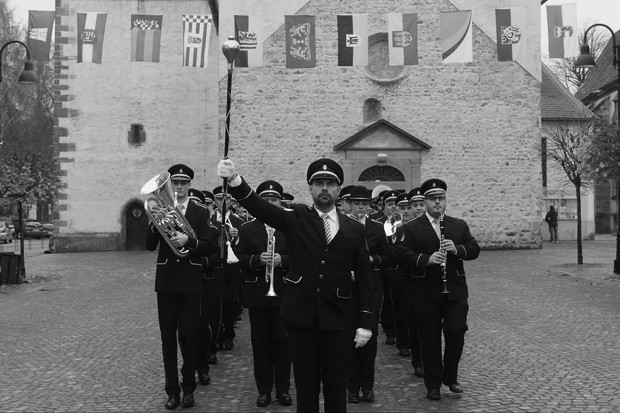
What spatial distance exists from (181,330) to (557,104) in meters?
33.3

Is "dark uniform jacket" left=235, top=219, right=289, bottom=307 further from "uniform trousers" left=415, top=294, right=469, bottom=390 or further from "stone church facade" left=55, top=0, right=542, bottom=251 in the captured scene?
"stone church facade" left=55, top=0, right=542, bottom=251

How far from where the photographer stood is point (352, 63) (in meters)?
21.1

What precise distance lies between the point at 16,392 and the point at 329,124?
2154 cm

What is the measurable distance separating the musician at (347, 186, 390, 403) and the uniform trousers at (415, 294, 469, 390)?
48 centimetres

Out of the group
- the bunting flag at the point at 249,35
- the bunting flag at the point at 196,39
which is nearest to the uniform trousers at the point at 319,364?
the bunting flag at the point at 249,35

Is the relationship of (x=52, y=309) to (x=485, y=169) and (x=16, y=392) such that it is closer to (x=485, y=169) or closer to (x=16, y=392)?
(x=16, y=392)

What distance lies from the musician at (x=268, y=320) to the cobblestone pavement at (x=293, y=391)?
10.0 inches

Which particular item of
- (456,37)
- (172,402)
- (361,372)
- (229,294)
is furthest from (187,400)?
(456,37)

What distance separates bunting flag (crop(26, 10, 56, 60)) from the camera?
20641 millimetres

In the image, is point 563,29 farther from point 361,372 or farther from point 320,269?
point 320,269

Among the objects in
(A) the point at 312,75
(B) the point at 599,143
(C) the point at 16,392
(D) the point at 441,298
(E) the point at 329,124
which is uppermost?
(A) the point at 312,75

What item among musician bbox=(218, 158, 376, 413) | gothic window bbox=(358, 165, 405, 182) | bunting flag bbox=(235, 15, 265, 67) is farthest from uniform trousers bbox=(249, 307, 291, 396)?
gothic window bbox=(358, 165, 405, 182)

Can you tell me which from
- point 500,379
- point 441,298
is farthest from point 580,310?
point 441,298

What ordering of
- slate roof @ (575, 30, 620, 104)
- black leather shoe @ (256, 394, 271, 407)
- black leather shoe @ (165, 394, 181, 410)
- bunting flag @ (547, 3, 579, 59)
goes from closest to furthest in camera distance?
black leather shoe @ (165, 394, 181, 410)
black leather shoe @ (256, 394, 271, 407)
bunting flag @ (547, 3, 579, 59)
slate roof @ (575, 30, 620, 104)
